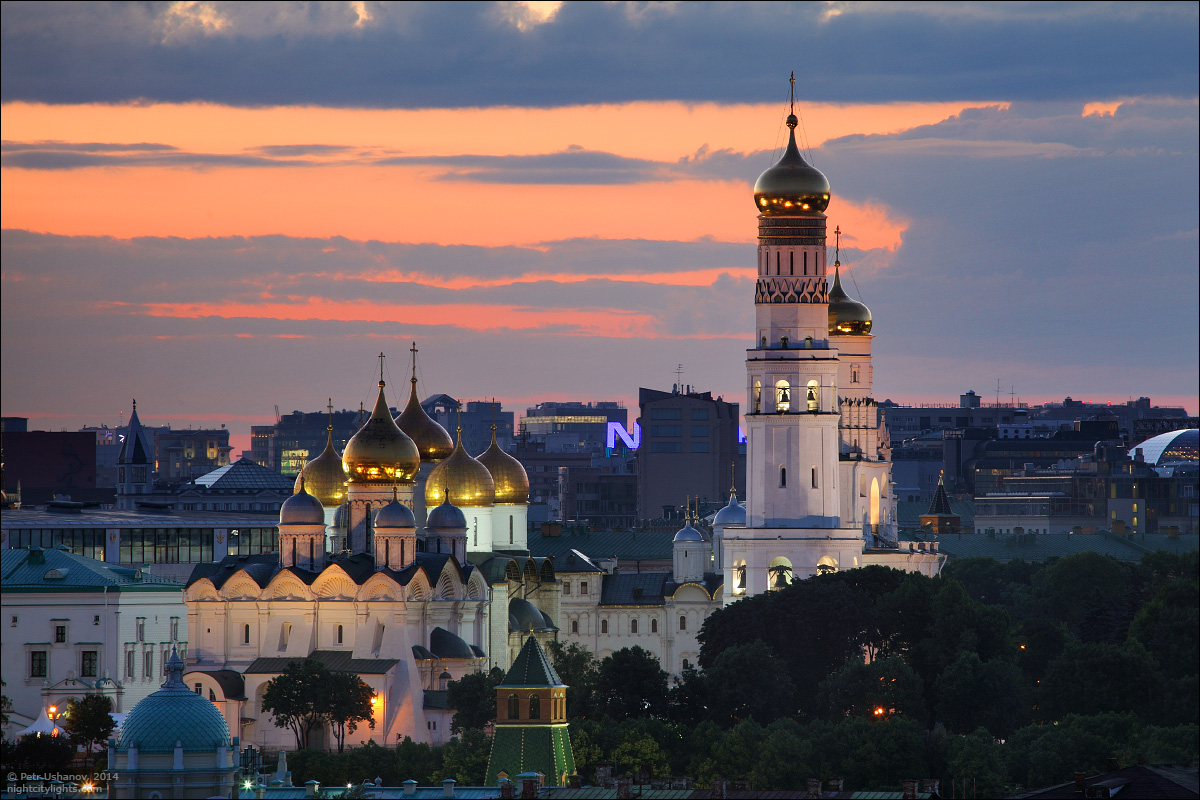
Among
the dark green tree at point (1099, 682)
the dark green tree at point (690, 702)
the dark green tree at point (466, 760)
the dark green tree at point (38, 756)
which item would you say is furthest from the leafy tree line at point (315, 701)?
the dark green tree at point (1099, 682)

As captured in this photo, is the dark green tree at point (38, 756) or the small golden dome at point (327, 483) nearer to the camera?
the dark green tree at point (38, 756)

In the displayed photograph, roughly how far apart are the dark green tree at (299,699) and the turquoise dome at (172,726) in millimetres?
26682

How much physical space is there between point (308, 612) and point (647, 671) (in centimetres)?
1440

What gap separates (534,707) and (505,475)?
110 ft

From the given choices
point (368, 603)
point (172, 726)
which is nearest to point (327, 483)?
point (368, 603)

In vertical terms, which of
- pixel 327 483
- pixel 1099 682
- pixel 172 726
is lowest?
pixel 172 726

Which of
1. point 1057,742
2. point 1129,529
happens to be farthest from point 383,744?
point 1129,529

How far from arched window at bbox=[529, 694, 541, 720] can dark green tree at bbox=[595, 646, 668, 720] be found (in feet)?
35.7

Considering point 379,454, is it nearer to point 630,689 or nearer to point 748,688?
point 630,689

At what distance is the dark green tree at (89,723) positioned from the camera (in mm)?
78312

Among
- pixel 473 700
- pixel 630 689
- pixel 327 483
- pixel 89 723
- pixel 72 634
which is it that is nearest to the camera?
pixel 89 723

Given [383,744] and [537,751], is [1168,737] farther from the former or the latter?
[383,744]

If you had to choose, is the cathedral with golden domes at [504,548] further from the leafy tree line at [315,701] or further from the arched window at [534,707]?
the arched window at [534,707]

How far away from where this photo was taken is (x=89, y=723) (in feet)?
259
